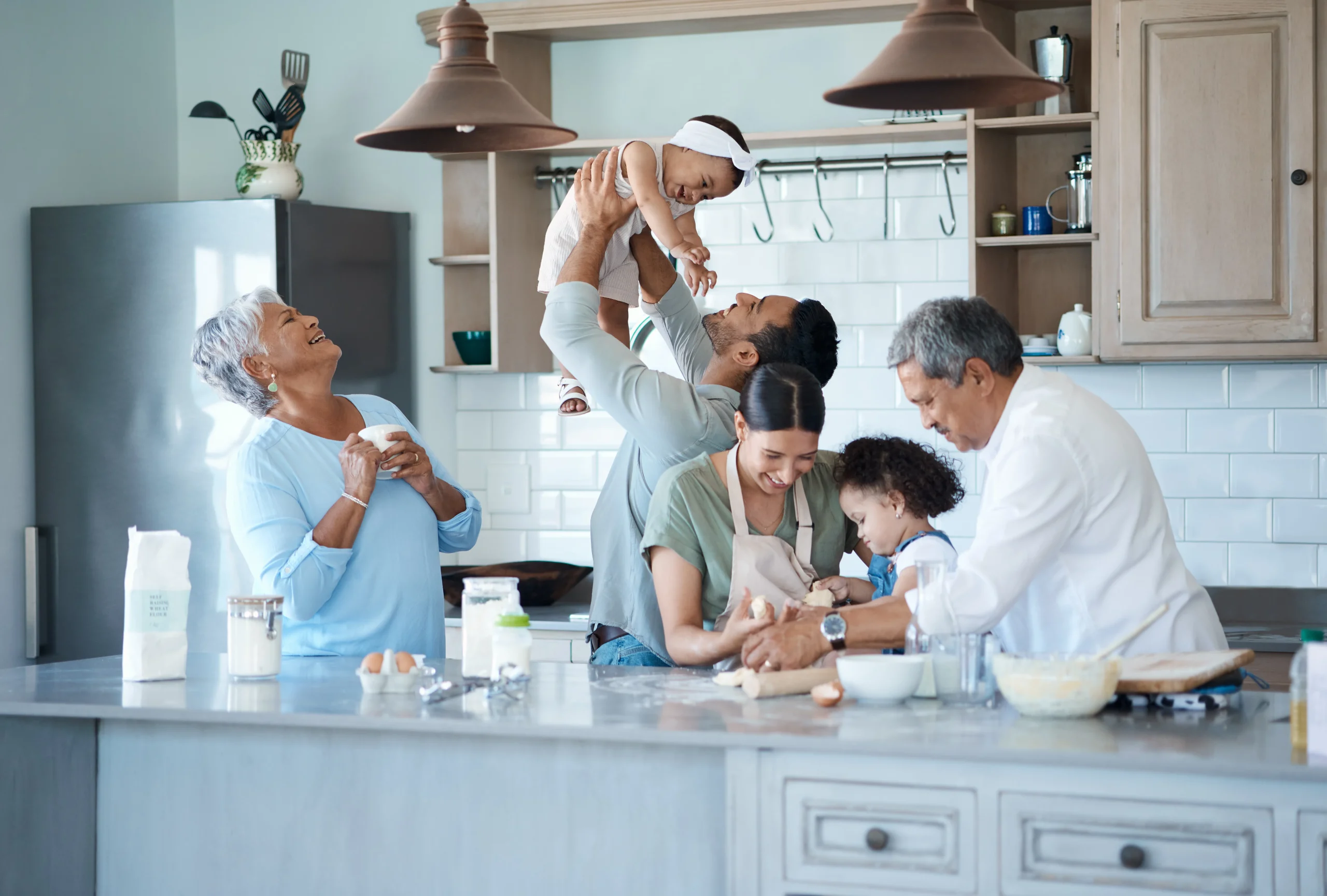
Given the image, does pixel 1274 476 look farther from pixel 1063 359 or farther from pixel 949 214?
pixel 949 214

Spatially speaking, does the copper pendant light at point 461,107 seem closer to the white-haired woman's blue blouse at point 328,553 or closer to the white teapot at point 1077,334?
the white-haired woman's blue blouse at point 328,553

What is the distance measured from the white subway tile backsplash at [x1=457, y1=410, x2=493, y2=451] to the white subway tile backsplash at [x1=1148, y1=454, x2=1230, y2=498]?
2.25 meters

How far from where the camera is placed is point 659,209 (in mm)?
2875

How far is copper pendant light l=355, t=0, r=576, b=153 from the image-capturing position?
93.7 inches

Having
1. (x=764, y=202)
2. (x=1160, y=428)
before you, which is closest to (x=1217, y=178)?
(x=1160, y=428)

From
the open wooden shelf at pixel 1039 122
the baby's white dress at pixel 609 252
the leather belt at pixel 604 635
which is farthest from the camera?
the open wooden shelf at pixel 1039 122

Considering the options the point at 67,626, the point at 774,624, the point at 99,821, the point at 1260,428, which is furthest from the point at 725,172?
the point at 67,626

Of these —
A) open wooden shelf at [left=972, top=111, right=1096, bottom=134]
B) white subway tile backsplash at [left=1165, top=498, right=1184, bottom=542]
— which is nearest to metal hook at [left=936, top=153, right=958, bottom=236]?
open wooden shelf at [left=972, top=111, right=1096, bottom=134]

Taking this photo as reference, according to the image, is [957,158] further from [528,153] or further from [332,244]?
[332,244]

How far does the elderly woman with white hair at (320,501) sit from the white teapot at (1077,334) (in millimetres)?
2059

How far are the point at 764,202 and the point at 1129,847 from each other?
123 inches

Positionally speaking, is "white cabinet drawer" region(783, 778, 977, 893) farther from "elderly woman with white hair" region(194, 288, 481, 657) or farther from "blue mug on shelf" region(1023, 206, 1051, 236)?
"blue mug on shelf" region(1023, 206, 1051, 236)

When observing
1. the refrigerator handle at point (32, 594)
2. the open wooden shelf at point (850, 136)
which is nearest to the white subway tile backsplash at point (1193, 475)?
the open wooden shelf at point (850, 136)

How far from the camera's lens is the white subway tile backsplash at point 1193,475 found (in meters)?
4.28
